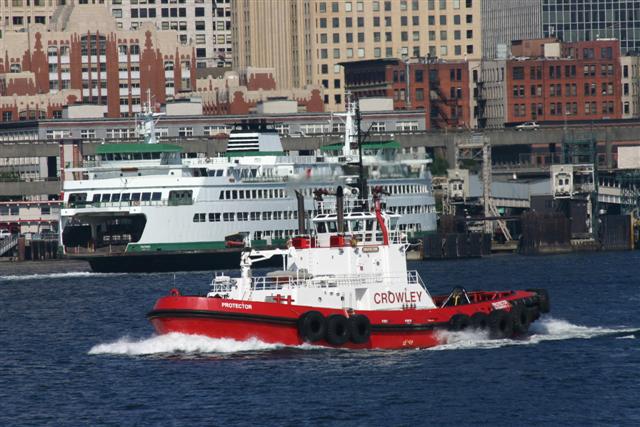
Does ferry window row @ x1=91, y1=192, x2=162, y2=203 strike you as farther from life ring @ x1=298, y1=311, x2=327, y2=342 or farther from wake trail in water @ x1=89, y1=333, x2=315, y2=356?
life ring @ x1=298, y1=311, x2=327, y2=342

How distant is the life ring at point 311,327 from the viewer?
68.2m

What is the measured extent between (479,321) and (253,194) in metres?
66.1

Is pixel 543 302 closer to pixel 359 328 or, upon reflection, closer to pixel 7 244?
pixel 359 328

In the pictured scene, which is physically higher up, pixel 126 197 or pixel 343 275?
pixel 126 197

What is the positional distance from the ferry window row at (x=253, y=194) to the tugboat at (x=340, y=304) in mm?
61674

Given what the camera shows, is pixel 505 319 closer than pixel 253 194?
Yes

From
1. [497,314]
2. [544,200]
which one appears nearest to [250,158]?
[544,200]

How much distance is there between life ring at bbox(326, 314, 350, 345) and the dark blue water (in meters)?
0.52

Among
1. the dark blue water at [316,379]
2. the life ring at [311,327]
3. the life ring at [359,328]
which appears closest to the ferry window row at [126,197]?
the dark blue water at [316,379]

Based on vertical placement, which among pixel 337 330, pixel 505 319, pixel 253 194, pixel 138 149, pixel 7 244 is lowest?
pixel 7 244

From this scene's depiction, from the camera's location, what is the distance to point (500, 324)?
7150 centimetres

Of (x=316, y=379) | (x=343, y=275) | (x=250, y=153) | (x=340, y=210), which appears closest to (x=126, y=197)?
(x=250, y=153)

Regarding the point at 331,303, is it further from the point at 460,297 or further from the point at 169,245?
the point at 169,245

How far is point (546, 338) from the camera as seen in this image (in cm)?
7381
